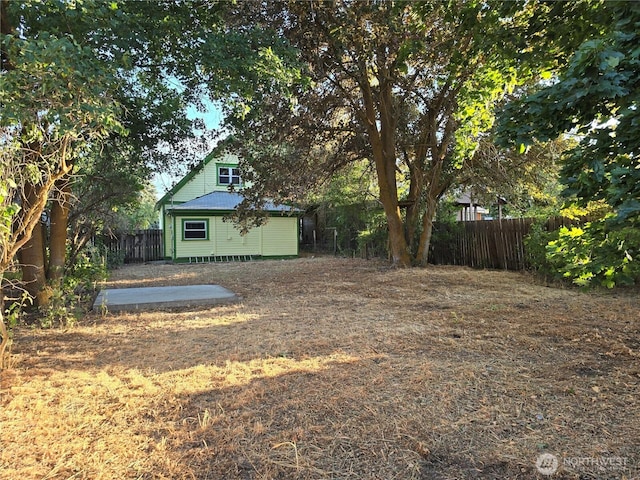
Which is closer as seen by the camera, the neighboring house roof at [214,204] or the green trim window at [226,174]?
the neighboring house roof at [214,204]

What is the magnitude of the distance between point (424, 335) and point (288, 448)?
2.83 m

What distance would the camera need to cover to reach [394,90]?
38.5ft

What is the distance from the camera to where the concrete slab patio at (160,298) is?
6.77 metres

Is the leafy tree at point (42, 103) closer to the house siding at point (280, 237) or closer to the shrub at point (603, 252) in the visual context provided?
the shrub at point (603, 252)

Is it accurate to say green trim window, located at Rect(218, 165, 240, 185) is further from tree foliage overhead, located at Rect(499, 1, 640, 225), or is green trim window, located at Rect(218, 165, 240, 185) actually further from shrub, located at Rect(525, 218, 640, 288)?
tree foliage overhead, located at Rect(499, 1, 640, 225)

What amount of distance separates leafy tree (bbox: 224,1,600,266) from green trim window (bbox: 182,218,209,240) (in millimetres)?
7692

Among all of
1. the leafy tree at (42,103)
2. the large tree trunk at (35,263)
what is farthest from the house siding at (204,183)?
the leafy tree at (42,103)

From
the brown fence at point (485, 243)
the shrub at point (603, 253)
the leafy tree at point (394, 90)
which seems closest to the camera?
the shrub at point (603, 253)

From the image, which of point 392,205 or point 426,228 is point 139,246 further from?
point 426,228

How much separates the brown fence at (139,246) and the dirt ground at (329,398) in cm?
1376

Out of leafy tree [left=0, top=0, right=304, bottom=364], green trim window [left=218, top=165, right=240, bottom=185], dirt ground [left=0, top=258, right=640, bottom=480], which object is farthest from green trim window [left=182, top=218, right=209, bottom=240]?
dirt ground [left=0, top=258, right=640, bottom=480]

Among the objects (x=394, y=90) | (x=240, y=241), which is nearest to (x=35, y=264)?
(x=394, y=90)

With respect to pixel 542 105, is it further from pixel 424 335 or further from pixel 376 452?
pixel 424 335

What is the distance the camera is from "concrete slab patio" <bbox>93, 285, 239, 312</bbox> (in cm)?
677
